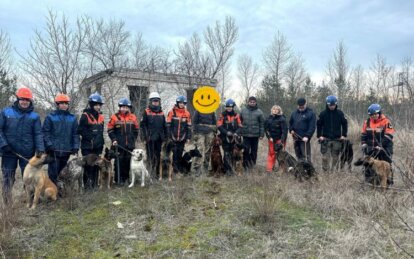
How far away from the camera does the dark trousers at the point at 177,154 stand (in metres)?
8.15

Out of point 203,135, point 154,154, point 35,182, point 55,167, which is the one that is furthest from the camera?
point 203,135

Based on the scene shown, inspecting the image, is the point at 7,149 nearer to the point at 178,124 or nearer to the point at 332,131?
the point at 178,124

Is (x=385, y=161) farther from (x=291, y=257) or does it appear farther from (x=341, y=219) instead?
(x=291, y=257)

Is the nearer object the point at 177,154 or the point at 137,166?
the point at 137,166

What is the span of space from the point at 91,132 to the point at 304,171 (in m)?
4.46

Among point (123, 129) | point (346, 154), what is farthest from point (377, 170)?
point (123, 129)

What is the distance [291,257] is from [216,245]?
95 centimetres

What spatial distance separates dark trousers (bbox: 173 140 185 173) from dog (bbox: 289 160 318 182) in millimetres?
2614

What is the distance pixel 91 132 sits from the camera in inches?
274

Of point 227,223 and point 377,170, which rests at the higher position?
point 377,170

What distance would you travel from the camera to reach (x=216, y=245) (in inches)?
180

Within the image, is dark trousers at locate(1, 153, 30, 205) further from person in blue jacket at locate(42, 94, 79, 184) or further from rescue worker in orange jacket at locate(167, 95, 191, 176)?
rescue worker in orange jacket at locate(167, 95, 191, 176)

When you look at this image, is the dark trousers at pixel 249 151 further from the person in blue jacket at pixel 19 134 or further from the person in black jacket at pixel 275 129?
the person in blue jacket at pixel 19 134

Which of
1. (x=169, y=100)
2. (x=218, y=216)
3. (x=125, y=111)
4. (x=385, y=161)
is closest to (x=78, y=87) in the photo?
(x=125, y=111)
